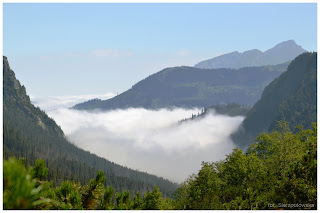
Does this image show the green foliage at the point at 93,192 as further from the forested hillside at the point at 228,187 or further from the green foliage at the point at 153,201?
the green foliage at the point at 153,201

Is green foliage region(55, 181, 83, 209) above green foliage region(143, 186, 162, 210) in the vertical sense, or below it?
above

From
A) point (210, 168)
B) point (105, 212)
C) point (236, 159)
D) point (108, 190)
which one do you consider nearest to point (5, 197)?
point (105, 212)

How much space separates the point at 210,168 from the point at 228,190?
14054 mm

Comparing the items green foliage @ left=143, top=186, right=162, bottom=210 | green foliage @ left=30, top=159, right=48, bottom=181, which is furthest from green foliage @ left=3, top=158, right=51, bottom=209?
green foliage @ left=143, top=186, right=162, bottom=210

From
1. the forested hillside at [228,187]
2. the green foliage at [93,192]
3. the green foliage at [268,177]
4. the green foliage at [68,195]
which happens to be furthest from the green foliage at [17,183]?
the green foliage at [268,177]

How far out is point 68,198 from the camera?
51.5 feet

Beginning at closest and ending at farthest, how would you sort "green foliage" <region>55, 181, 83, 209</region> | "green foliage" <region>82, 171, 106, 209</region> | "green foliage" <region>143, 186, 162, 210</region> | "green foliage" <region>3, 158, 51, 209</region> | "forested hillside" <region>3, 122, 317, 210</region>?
"green foliage" <region>3, 158, 51, 209</region>, "forested hillside" <region>3, 122, 317, 210</region>, "green foliage" <region>55, 181, 83, 209</region>, "green foliage" <region>82, 171, 106, 209</region>, "green foliage" <region>143, 186, 162, 210</region>

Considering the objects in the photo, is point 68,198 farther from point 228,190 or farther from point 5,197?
point 228,190

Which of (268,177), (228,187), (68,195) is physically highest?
(68,195)

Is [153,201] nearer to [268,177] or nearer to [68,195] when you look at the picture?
[268,177]

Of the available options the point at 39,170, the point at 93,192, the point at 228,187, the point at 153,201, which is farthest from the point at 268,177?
the point at 153,201

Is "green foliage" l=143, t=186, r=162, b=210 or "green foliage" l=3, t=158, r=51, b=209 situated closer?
"green foliage" l=3, t=158, r=51, b=209

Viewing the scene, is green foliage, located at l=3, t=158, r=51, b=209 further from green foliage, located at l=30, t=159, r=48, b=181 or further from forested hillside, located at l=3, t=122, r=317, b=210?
green foliage, located at l=30, t=159, r=48, b=181

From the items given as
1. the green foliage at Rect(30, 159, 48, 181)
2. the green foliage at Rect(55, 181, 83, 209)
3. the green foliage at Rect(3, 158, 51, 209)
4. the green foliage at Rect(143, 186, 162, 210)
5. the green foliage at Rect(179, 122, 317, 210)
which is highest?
the green foliage at Rect(3, 158, 51, 209)
